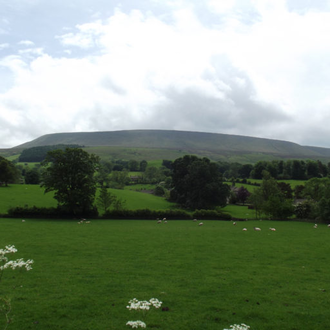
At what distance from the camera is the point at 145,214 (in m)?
52.3

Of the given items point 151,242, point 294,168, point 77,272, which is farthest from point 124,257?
point 294,168

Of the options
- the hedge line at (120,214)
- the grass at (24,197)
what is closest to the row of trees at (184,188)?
the hedge line at (120,214)

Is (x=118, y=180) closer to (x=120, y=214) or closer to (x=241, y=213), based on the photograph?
(x=241, y=213)

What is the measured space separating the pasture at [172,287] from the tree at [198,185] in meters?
48.2

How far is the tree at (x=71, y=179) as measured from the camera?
48375 millimetres

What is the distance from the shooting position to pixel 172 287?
1335cm

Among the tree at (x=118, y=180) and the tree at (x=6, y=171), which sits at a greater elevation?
the tree at (x=6, y=171)

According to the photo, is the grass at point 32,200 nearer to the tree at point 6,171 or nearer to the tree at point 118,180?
the tree at point 6,171

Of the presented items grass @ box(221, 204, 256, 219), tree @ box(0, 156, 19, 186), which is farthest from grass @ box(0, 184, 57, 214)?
grass @ box(221, 204, 256, 219)

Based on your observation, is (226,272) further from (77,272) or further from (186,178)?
(186,178)

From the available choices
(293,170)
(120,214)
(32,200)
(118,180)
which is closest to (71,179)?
(120,214)

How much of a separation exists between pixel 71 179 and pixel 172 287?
40388 mm

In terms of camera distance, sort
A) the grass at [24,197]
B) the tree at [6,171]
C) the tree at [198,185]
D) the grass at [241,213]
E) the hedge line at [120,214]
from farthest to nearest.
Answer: the tree at [6,171] → the tree at [198,185] → the grass at [241,213] → the grass at [24,197] → the hedge line at [120,214]

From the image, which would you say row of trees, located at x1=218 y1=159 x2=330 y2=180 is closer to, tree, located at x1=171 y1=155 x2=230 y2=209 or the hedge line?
tree, located at x1=171 y1=155 x2=230 y2=209
